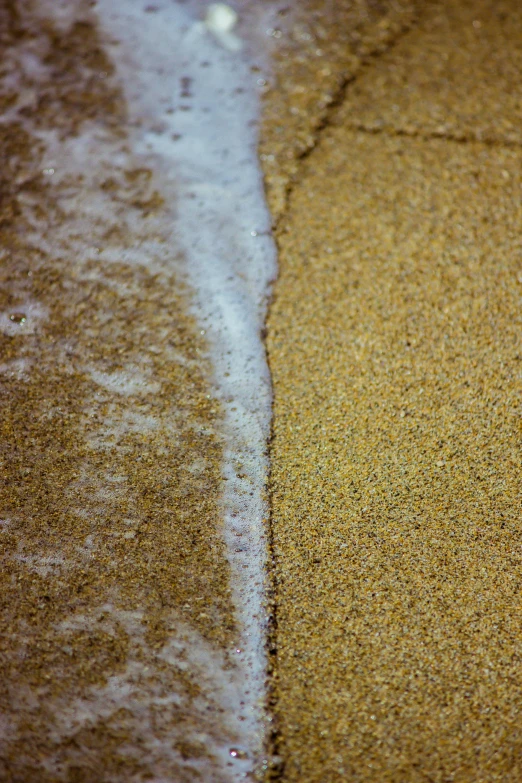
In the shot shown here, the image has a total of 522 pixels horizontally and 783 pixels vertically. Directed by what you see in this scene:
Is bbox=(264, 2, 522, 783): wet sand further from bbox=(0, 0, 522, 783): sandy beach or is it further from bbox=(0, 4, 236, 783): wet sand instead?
bbox=(0, 4, 236, 783): wet sand

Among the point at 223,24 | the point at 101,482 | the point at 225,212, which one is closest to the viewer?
the point at 101,482

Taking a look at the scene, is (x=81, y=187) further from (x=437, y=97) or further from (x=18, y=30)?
(x=437, y=97)

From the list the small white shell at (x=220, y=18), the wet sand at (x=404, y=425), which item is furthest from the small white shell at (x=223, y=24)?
the wet sand at (x=404, y=425)

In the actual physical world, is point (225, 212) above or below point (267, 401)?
above

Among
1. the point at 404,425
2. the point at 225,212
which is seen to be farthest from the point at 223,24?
the point at 404,425

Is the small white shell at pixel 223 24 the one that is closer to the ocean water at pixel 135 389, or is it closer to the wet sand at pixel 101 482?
the ocean water at pixel 135 389

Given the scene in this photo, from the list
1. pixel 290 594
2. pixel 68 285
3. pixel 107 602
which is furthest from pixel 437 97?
pixel 107 602

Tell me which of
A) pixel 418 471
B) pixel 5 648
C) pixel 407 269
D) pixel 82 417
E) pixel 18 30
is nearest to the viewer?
pixel 5 648

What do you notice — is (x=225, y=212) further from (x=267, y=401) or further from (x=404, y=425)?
(x=404, y=425)

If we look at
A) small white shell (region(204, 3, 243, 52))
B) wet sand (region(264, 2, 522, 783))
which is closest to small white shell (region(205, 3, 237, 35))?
small white shell (region(204, 3, 243, 52))
